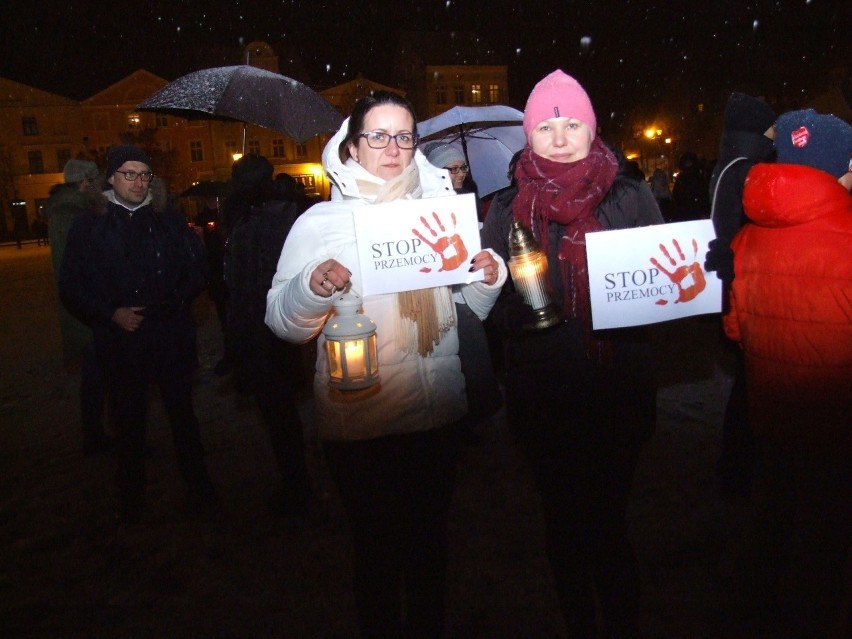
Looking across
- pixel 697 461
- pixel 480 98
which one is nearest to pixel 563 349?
pixel 697 461

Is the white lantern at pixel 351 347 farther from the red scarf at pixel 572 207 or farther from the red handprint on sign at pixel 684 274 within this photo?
the red handprint on sign at pixel 684 274

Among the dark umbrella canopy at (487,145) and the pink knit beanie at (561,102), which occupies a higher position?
the dark umbrella canopy at (487,145)

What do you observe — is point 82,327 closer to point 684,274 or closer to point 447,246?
point 447,246

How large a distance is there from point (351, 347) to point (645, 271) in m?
1.08

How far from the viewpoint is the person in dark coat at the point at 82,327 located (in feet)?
17.6

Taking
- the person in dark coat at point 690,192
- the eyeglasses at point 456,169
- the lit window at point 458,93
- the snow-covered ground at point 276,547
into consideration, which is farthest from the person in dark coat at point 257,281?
the lit window at point 458,93

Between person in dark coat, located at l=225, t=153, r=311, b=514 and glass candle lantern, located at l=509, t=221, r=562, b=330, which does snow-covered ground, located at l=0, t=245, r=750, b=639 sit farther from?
glass candle lantern, located at l=509, t=221, r=562, b=330

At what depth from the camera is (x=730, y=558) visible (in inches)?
134

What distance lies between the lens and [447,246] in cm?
228

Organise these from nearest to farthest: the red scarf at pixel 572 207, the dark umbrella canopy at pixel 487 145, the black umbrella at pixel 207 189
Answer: the red scarf at pixel 572 207, the dark umbrella canopy at pixel 487 145, the black umbrella at pixel 207 189

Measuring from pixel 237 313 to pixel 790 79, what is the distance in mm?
25629

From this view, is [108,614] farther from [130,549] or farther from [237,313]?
[237,313]

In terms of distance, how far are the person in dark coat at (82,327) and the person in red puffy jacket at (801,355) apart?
426 cm

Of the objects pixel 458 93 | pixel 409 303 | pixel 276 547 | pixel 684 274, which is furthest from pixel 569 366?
pixel 458 93
